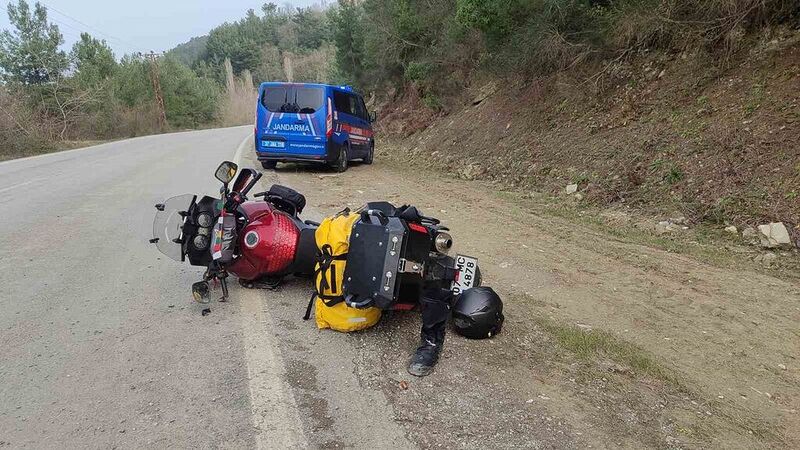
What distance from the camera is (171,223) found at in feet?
14.0

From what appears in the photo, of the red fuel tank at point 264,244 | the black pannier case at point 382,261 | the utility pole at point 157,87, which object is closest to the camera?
the black pannier case at point 382,261

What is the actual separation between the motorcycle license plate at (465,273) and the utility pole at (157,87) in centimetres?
5318

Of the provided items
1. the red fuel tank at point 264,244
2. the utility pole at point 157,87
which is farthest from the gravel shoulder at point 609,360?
the utility pole at point 157,87

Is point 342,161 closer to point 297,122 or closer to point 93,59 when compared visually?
point 297,122

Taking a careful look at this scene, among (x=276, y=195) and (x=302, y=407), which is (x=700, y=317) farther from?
(x=276, y=195)

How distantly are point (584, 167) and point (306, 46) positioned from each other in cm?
11113

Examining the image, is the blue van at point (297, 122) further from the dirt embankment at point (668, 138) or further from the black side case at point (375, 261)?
the black side case at point (375, 261)

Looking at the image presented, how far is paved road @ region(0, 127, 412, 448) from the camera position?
8.66 ft

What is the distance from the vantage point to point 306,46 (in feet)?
366

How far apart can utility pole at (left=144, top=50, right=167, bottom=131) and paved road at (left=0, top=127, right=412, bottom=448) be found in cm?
5074

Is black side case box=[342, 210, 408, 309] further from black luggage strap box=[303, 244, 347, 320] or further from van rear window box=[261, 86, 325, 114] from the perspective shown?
van rear window box=[261, 86, 325, 114]

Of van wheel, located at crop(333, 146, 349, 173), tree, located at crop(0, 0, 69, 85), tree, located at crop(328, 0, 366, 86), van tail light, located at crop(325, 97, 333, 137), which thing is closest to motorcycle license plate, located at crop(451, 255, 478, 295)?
van tail light, located at crop(325, 97, 333, 137)

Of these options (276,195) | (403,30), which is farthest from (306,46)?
(276,195)

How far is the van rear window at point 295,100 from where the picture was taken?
11531 millimetres
